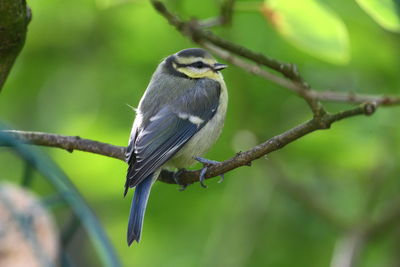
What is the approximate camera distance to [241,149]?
272 centimetres

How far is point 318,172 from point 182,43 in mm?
788

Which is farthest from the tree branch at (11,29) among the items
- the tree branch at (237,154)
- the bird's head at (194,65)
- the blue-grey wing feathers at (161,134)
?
the bird's head at (194,65)

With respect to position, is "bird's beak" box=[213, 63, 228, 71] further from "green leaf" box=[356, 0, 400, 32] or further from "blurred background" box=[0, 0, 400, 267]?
"green leaf" box=[356, 0, 400, 32]

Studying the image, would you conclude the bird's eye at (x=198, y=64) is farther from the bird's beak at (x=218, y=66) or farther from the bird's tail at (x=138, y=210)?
the bird's tail at (x=138, y=210)

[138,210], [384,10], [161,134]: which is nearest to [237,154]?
[384,10]

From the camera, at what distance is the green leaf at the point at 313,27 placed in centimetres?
187

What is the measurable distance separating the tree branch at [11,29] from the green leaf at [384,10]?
76 cm

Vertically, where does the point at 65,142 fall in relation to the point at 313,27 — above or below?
below

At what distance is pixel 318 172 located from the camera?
2979 millimetres

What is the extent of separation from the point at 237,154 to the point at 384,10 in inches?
18.2

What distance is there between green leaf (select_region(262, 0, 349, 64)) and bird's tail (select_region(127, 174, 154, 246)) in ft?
2.16

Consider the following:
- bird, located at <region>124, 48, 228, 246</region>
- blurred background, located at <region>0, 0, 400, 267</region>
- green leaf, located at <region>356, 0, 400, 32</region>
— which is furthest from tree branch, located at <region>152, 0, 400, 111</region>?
blurred background, located at <region>0, 0, 400, 267</region>

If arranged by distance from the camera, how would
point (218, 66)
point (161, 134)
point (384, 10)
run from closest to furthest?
1. point (384, 10)
2. point (161, 134)
3. point (218, 66)

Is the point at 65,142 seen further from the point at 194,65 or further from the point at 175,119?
the point at 194,65
